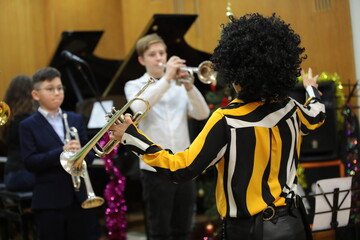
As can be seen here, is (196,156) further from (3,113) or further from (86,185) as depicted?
(86,185)

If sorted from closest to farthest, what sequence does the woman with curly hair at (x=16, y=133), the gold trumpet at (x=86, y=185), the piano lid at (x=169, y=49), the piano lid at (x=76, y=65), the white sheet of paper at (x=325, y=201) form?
the white sheet of paper at (x=325, y=201) → the gold trumpet at (x=86, y=185) → the woman with curly hair at (x=16, y=133) → the piano lid at (x=169, y=49) → the piano lid at (x=76, y=65)

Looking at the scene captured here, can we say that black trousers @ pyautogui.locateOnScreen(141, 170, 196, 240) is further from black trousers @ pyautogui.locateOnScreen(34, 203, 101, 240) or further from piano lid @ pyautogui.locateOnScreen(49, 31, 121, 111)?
piano lid @ pyautogui.locateOnScreen(49, 31, 121, 111)

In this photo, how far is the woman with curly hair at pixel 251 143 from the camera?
2158 millimetres

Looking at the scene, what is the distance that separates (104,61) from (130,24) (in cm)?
158

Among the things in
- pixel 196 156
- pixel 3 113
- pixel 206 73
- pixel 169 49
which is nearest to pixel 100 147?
pixel 196 156

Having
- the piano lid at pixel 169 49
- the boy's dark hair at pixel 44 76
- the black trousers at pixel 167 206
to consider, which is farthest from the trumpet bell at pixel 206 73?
the piano lid at pixel 169 49

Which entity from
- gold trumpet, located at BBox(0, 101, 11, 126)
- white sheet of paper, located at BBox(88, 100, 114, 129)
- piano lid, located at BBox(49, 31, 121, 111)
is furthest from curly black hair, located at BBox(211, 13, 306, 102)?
piano lid, located at BBox(49, 31, 121, 111)

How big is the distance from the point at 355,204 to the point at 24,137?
85.8 inches

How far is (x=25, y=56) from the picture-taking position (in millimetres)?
8281

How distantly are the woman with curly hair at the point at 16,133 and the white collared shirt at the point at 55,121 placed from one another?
0.68 m

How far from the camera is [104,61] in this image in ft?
23.8

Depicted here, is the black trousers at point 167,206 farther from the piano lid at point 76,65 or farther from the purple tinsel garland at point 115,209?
the piano lid at point 76,65

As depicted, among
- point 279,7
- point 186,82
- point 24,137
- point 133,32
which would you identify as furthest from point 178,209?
point 133,32

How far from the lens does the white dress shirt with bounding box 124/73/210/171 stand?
3650mm
